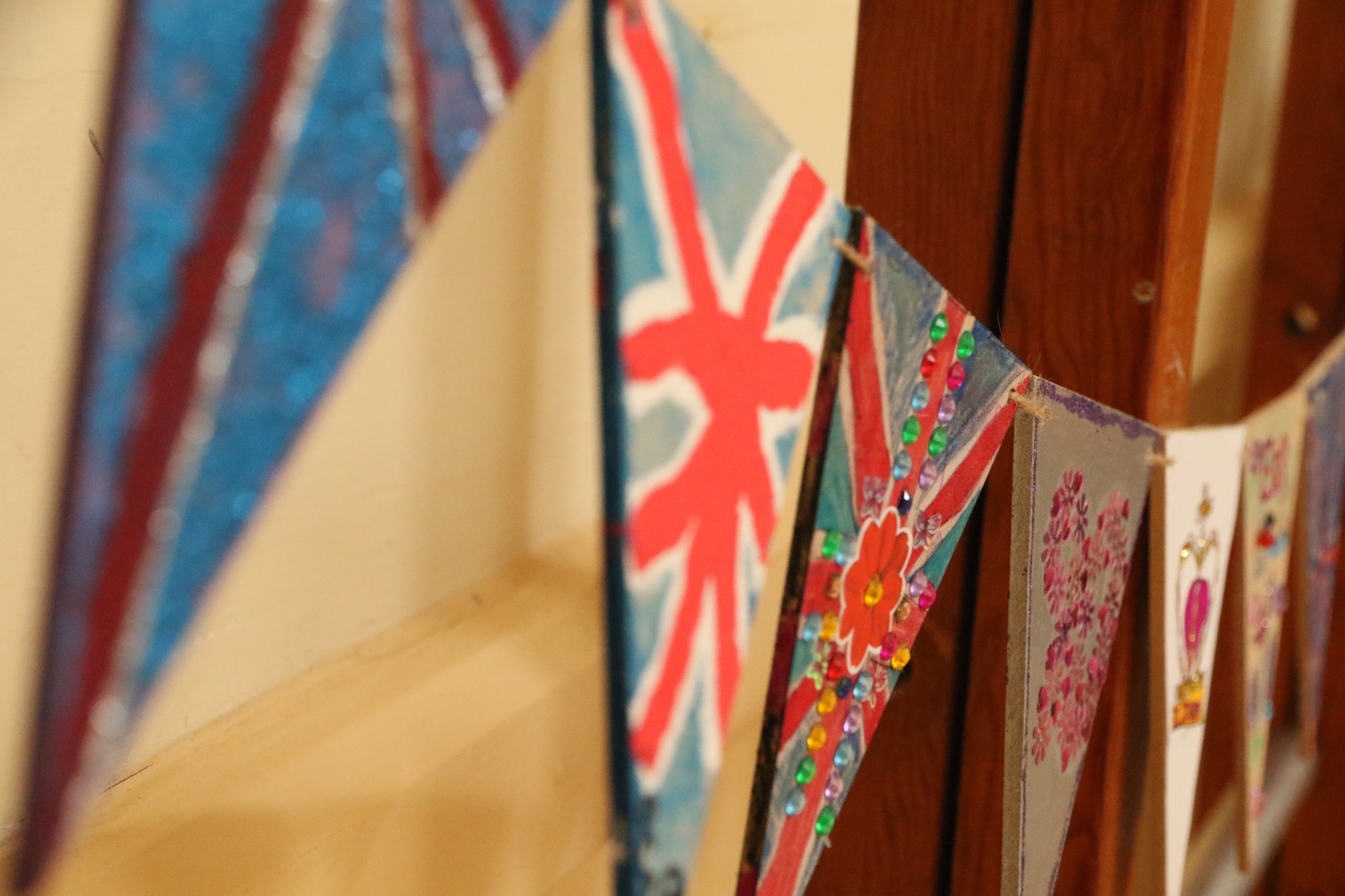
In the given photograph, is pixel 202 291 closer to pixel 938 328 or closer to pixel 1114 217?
pixel 938 328

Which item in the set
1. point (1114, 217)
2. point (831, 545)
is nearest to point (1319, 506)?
point (1114, 217)

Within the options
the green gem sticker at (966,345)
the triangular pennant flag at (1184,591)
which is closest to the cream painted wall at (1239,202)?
the triangular pennant flag at (1184,591)

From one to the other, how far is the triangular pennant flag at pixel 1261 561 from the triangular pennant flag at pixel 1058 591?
0.21m

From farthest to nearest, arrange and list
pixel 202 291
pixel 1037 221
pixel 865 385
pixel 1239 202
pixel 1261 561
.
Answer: pixel 1239 202 < pixel 1261 561 < pixel 1037 221 < pixel 865 385 < pixel 202 291

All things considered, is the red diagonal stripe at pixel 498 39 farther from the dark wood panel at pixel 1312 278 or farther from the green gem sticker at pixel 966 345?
the dark wood panel at pixel 1312 278

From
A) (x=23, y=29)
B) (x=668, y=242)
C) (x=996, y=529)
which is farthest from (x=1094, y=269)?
(x=23, y=29)

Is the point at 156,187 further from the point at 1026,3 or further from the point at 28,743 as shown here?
the point at 1026,3

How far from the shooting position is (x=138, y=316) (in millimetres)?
231

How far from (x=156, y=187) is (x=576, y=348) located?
450 mm

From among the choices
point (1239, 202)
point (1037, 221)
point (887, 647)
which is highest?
point (1239, 202)

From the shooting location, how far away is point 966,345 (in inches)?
21.2

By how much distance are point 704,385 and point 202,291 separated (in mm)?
162

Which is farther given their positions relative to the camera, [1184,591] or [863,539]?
[1184,591]

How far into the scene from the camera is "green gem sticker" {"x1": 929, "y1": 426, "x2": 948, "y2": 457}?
53 centimetres
